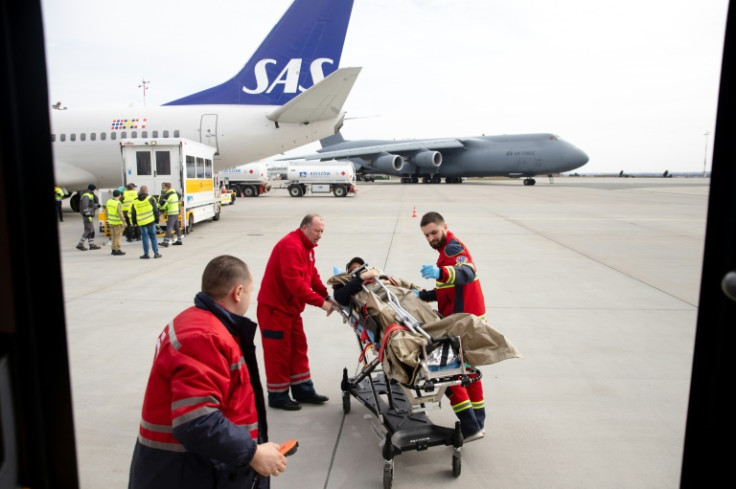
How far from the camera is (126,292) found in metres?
8.36

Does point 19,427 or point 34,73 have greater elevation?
point 34,73

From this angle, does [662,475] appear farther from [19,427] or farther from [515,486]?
[19,427]

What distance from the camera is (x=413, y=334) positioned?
3.28 m

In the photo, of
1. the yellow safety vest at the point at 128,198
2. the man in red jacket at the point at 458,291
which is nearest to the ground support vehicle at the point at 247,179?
the yellow safety vest at the point at 128,198

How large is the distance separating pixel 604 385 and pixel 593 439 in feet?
3.68

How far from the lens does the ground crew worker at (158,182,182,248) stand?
1302 cm

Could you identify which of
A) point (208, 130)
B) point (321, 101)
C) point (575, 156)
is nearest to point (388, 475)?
point (321, 101)

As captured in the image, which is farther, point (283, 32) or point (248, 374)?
point (283, 32)

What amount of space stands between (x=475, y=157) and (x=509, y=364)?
43044 mm

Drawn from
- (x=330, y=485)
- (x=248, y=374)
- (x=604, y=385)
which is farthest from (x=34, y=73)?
(x=604, y=385)

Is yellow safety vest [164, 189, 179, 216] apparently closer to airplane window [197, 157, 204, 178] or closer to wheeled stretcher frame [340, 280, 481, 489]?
airplane window [197, 157, 204, 178]

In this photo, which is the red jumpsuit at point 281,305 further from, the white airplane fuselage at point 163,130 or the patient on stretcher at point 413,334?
the white airplane fuselage at point 163,130

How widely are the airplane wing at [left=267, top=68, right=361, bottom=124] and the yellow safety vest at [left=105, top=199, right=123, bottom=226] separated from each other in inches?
284

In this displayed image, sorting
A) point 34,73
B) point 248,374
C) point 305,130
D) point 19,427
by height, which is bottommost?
point 248,374
